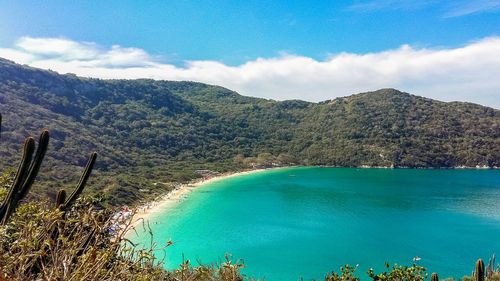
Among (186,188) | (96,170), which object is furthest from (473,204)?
(96,170)

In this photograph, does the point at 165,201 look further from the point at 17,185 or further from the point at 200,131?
the point at 200,131

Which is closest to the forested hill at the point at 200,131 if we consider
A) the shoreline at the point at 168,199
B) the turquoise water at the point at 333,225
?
the shoreline at the point at 168,199

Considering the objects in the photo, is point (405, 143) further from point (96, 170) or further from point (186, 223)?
point (96, 170)

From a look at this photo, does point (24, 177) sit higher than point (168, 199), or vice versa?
point (24, 177)

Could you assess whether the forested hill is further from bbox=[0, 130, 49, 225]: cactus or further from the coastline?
bbox=[0, 130, 49, 225]: cactus

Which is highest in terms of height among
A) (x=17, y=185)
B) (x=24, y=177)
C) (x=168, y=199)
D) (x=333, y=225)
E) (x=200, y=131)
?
(x=200, y=131)

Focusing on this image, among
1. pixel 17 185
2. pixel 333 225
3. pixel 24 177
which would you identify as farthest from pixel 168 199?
pixel 17 185
